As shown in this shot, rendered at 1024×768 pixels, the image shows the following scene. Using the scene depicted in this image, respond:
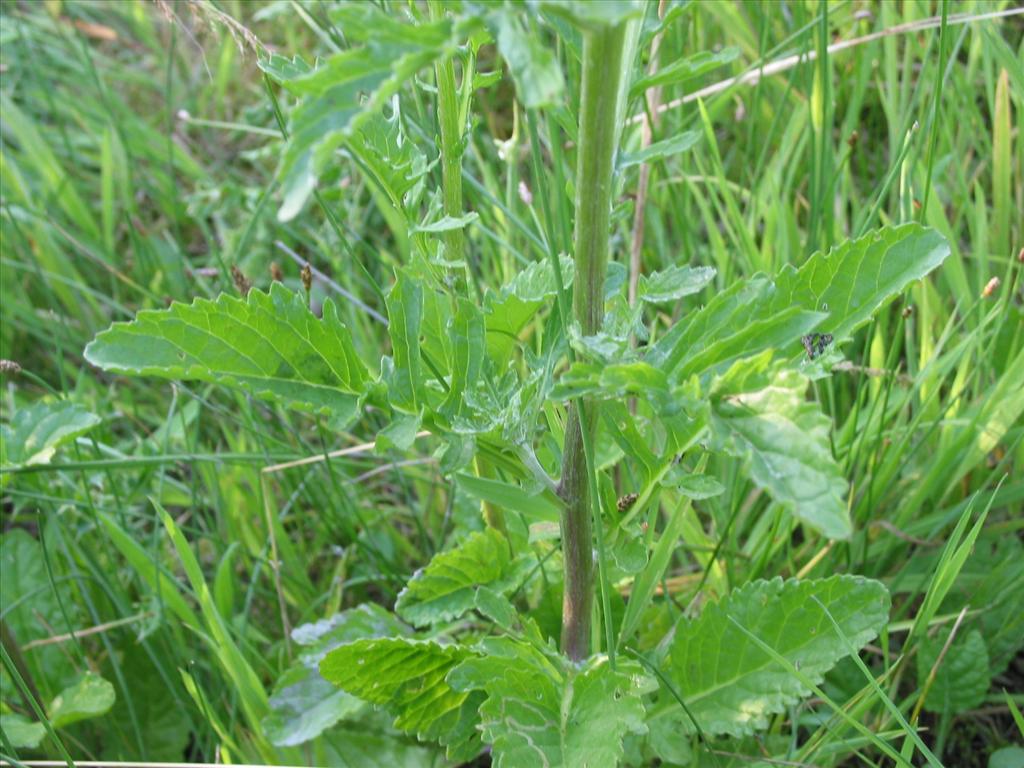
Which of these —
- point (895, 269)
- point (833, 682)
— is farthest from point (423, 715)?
point (895, 269)

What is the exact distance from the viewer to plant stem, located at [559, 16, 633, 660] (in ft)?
2.65

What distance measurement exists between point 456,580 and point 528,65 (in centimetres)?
77

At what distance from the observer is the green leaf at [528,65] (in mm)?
644

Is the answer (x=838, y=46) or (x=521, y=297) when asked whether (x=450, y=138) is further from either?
(x=838, y=46)

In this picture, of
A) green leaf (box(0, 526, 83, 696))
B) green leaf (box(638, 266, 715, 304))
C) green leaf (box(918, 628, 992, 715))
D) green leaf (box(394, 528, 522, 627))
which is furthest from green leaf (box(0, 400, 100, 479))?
green leaf (box(918, 628, 992, 715))

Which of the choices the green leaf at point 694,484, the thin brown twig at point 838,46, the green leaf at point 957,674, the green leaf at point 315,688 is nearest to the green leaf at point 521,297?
the green leaf at point 694,484

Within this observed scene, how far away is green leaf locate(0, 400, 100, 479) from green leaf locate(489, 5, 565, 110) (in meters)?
0.98

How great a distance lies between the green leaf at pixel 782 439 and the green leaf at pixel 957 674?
0.70 meters

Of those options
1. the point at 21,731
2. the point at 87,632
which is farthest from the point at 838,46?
the point at 21,731

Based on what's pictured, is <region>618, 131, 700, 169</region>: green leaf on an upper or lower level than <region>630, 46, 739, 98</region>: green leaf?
lower

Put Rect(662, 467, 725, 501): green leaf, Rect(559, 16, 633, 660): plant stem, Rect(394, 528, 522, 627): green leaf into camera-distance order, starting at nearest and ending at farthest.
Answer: Rect(559, 16, 633, 660): plant stem
Rect(662, 467, 725, 501): green leaf
Rect(394, 528, 522, 627): green leaf

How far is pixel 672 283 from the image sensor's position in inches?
39.4

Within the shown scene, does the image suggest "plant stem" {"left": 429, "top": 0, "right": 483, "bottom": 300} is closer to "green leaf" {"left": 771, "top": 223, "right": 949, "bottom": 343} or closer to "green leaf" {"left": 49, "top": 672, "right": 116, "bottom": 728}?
"green leaf" {"left": 771, "top": 223, "right": 949, "bottom": 343}

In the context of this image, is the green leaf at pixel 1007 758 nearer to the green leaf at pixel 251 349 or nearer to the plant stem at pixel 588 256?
the plant stem at pixel 588 256
